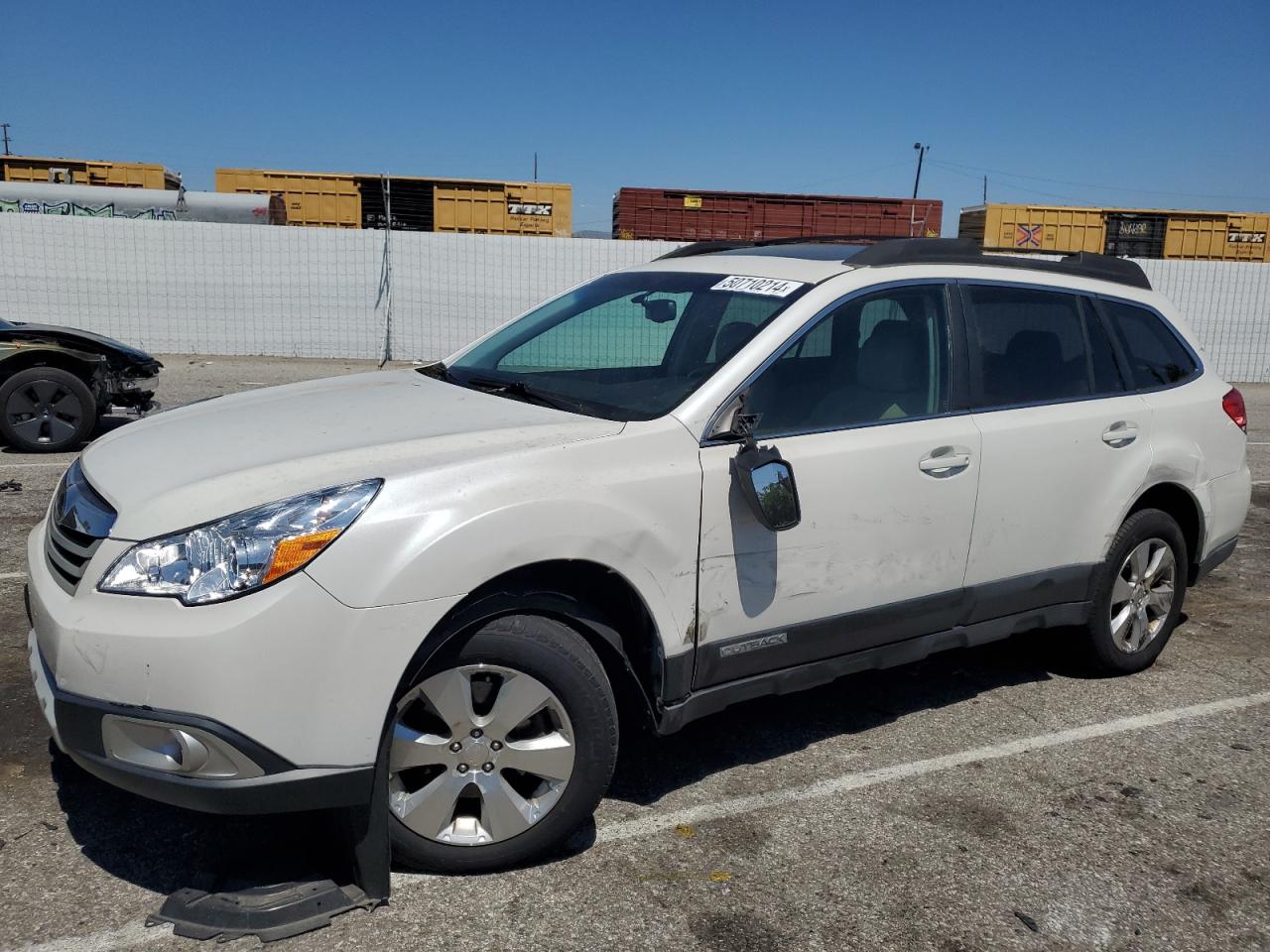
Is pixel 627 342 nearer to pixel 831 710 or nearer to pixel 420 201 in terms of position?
pixel 831 710

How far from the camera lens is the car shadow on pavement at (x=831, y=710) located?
377 cm

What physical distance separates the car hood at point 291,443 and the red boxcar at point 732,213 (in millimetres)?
25068

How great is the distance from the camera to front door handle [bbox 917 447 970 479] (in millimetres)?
3730

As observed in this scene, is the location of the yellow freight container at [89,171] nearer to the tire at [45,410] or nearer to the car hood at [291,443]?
the tire at [45,410]

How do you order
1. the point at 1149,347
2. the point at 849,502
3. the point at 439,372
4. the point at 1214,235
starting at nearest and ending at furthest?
the point at 849,502, the point at 439,372, the point at 1149,347, the point at 1214,235

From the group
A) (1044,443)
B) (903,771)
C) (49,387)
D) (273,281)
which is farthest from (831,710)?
(273,281)

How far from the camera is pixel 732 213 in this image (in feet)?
92.8

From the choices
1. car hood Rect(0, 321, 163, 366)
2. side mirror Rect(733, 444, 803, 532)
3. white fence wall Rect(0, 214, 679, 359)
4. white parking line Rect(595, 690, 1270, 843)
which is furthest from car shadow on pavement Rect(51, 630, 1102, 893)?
white fence wall Rect(0, 214, 679, 359)

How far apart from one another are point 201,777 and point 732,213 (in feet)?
88.8

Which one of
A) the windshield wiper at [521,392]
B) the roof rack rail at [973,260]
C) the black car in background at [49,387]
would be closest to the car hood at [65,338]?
the black car in background at [49,387]

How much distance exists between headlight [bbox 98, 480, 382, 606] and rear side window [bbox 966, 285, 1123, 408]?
2.45 meters

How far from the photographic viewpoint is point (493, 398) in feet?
11.9

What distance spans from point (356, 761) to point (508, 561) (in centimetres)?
62

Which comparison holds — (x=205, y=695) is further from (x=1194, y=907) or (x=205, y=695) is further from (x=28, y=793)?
(x=1194, y=907)
